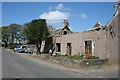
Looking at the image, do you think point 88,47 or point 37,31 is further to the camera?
point 37,31

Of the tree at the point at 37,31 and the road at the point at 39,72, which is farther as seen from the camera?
the tree at the point at 37,31

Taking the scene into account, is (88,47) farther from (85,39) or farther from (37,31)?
(37,31)

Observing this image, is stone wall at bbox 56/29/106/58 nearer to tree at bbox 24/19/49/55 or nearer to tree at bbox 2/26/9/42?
tree at bbox 24/19/49/55

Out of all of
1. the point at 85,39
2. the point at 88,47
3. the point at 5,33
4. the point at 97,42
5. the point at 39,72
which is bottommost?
the point at 39,72

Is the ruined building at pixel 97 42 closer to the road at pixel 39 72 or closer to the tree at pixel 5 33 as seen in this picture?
the road at pixel 39 72

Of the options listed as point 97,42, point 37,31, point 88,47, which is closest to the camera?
point 97,42

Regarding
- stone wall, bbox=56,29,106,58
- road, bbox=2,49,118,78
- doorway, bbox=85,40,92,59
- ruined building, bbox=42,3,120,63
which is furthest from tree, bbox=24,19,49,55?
road, bbox=2,49,118,78

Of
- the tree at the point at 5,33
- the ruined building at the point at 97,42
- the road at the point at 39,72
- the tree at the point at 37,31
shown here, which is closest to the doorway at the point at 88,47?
the ruined building at the point at 97,42

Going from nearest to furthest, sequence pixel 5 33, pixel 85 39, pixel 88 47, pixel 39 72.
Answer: pixel 39 72, pixel 88 47, pixel 85 39, pixel 5 33

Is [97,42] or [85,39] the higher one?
[85,39]

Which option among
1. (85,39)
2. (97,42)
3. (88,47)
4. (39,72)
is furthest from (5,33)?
(39,72)

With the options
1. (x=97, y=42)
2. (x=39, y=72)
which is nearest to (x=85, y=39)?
(x=97, y=42)

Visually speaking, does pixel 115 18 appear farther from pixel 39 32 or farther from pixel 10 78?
pixel 39 32

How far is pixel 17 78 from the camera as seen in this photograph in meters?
15.6
